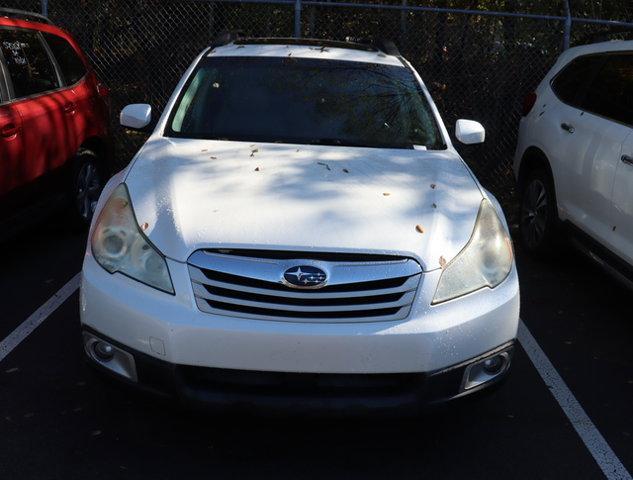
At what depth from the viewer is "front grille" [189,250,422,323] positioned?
11.5 feet

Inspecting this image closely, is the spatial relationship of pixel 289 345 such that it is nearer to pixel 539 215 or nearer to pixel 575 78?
pixel 539 215

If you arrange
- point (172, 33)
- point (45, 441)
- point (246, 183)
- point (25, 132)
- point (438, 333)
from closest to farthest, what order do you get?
point (438, 333) → point (45, 441) → point (246, 183) → point (25, 132) → point (172, 33)

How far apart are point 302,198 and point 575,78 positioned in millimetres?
3618

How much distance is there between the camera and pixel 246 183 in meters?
4.25

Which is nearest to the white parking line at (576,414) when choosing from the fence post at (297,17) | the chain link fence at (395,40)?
the chain link fence at (395,40)

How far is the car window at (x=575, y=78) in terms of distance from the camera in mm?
6586

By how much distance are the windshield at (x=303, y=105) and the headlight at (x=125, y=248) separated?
1202 millimetres

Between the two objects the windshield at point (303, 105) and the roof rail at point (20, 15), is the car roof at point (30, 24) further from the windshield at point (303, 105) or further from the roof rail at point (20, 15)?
the windshield at point (303, 105)

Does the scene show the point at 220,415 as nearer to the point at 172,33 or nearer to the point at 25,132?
the point at 25,132

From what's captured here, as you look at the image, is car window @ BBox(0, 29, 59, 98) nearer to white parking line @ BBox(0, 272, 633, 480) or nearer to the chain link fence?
white parking line @ BBox(0, 272, 633, 480)

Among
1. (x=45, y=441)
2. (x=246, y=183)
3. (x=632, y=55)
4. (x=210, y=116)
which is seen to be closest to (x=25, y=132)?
(x=210, y=116)

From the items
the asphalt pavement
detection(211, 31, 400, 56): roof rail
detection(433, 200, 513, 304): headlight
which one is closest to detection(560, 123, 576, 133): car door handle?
detection(211, 31, 400, 56): roof rail

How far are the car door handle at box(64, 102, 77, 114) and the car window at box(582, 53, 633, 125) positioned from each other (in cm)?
390

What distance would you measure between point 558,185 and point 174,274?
3.87 metres
